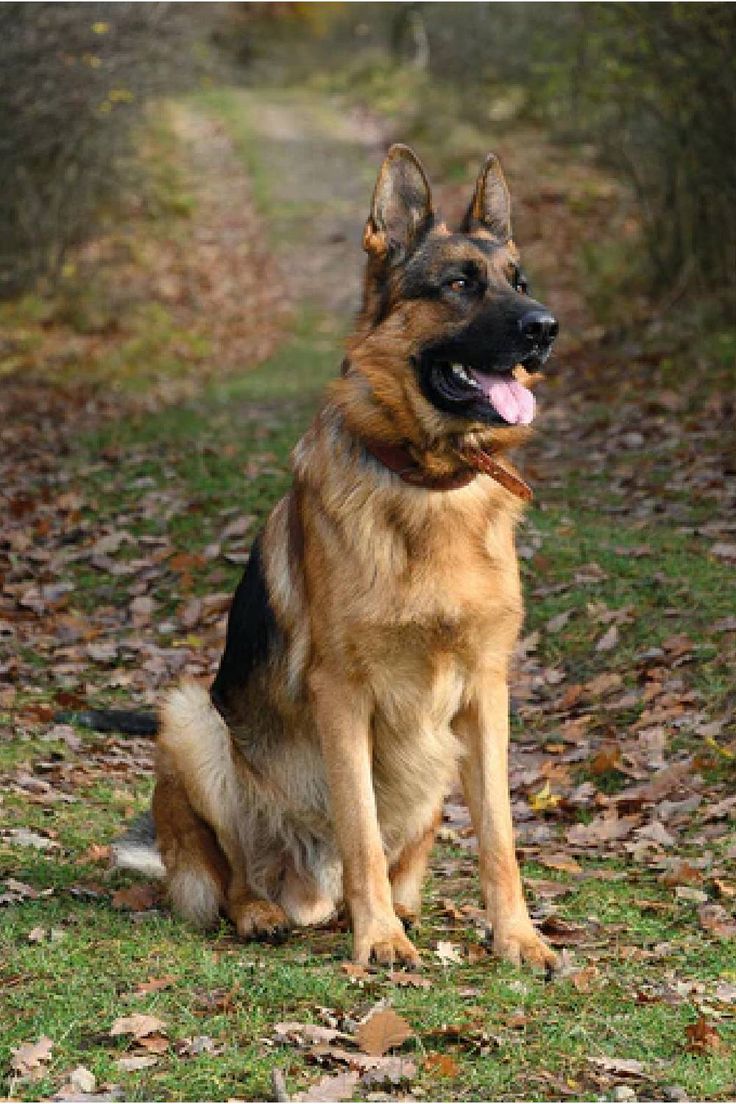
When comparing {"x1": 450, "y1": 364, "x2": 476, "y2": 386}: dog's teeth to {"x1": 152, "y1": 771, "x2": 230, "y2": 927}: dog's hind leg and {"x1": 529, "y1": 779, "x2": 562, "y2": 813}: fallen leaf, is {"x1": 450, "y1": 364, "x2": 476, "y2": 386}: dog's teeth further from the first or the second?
{"x1": 529, "y1": 779, "x2": 562, "y2": 813}: fallen leaf

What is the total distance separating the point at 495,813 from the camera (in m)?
5.12

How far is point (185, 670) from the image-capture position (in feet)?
29.9

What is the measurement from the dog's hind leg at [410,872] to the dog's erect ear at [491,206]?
6.92ft

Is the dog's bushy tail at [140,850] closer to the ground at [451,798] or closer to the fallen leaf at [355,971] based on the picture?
the ground at [451,798]

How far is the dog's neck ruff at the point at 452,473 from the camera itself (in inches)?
204

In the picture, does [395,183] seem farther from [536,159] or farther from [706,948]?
[536,159]

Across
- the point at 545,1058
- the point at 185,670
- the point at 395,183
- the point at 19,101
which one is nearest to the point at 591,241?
the point at 19,101

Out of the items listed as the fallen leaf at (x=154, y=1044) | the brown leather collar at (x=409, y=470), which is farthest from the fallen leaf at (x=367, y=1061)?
the brown leather collar at (x=409, y=470)

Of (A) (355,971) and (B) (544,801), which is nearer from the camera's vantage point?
(A) (355,971)

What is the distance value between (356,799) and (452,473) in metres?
1.16

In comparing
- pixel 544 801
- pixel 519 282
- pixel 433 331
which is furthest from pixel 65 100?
pixel 433 331

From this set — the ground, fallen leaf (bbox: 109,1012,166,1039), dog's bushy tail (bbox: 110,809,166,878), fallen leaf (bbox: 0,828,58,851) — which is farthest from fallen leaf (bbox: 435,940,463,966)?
fallen leaf (bbox: 0,828,58,851)

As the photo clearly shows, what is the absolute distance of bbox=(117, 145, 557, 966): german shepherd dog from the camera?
4980mm

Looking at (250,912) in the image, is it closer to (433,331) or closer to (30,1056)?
(30,1056)
